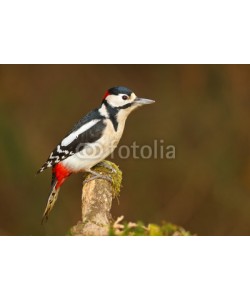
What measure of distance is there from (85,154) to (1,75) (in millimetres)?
796

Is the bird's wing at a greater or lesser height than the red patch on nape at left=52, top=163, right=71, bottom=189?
greater

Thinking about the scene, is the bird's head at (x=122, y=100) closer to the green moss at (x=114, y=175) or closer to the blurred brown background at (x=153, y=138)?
the green moss at (x=114, y=175)

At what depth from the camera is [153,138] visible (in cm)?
413

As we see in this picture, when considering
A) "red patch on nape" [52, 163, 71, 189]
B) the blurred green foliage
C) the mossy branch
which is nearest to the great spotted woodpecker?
"red patch on nape" [52, 163, 71, 189]

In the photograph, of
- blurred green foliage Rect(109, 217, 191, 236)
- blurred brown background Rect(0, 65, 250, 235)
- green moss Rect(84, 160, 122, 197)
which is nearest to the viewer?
blurred green foliage Rect(109, 217, 191, 236)

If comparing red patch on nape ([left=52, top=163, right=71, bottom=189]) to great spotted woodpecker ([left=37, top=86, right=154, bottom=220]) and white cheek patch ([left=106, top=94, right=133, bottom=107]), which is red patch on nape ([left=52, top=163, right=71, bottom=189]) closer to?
great spotted woodpecker ([left=37, top=86, right=154, bottom=220])

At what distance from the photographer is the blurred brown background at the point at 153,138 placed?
13.1 ft

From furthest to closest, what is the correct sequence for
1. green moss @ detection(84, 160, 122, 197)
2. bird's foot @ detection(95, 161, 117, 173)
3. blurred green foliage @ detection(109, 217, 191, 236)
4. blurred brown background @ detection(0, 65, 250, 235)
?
1. blurred brown background @ detection(0, 65, 250, 235)
2. bird's foot @ detection(95, 161, 117, 173)
3. green moss @ detection(84, 160, 122, 197)
4. blurred green foliage @ detection(109, 217, 191, 236)

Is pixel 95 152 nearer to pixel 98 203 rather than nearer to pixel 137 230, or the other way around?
pixel 98 203

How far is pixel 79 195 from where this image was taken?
13.6 ft

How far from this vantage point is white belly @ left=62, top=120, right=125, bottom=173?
322cm

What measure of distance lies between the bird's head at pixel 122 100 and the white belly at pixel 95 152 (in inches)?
4.1

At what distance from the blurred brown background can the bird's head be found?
73 cm

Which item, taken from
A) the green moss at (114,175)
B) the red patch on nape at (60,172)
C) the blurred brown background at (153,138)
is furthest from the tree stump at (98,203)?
the blurred brown background at (153,138)
